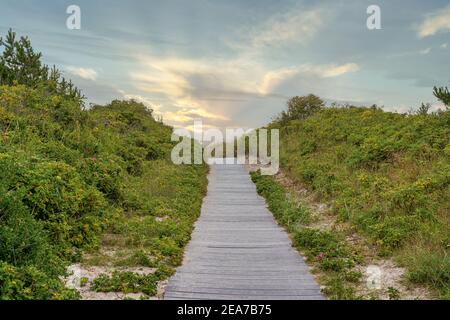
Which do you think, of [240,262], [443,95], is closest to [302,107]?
[443,95]

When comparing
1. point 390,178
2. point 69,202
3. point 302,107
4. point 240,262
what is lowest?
point 240,262

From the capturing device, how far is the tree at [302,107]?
111ft

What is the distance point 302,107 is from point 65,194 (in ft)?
86.3

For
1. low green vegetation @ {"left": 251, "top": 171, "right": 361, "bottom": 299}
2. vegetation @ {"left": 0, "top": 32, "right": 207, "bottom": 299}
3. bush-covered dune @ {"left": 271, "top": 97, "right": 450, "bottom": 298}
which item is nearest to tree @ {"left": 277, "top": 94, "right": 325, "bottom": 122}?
bush-covered dune @ {"left": 271, "top": 97, "right": 450, "bottom": 298}

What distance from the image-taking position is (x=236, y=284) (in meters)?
8.27

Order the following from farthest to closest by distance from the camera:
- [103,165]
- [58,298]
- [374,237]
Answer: [103,165]
[374,237]
[58,298]

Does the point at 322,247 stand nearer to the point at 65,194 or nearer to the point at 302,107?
the point at 65,194

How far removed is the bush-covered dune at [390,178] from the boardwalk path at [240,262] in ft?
6.41

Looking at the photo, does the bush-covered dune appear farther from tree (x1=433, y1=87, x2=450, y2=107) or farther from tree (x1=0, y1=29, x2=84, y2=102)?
tree (x1=0, y1=29, x2=84, y2=102)

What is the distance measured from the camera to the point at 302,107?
112ft

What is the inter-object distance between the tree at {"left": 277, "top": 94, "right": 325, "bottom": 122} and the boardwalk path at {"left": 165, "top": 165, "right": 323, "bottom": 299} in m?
19.3
